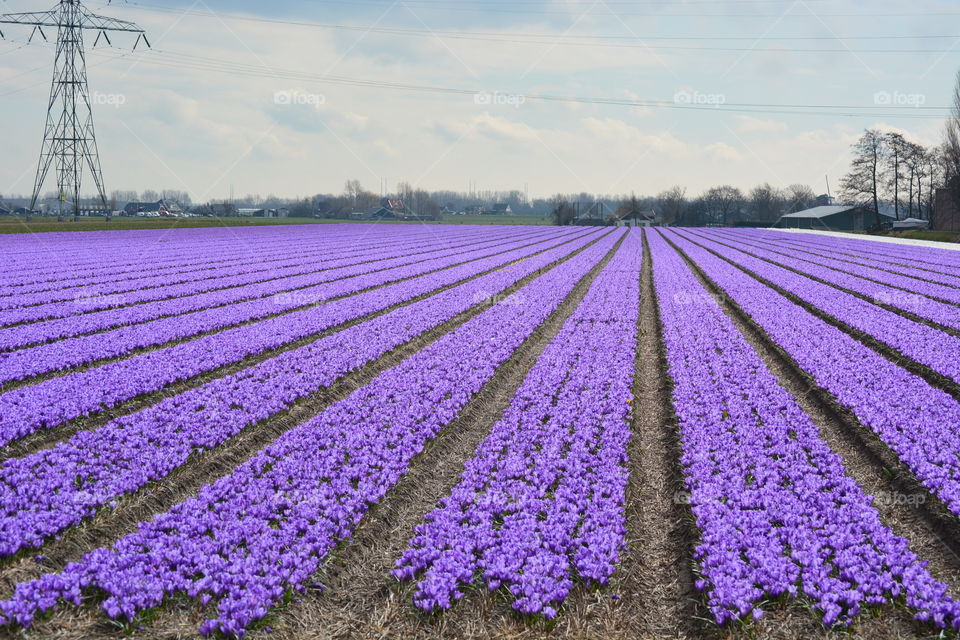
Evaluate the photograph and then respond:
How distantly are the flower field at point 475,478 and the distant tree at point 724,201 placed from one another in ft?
531

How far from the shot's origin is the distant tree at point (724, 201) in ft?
552

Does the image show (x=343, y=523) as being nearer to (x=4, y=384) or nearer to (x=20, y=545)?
(x=20, y=545)

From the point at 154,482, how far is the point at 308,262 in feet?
90.7

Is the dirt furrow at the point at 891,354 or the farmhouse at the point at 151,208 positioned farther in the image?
the farmhouse at the point at 151,208

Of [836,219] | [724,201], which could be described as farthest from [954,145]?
[724,201]

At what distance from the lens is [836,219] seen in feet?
416

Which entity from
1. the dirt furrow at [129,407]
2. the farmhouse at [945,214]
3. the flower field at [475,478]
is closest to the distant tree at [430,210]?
the farmhouse at [945,214]

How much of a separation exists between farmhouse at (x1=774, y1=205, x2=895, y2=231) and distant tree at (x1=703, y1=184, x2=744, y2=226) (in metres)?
30.2

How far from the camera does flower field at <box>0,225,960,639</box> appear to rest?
5.21 metres

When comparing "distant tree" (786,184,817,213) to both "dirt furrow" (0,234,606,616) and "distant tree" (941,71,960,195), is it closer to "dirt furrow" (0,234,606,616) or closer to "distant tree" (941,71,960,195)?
"distant tree" (941,71,960,195)

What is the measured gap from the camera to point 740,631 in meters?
4.97

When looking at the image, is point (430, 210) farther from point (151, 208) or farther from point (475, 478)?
point (475, 478)

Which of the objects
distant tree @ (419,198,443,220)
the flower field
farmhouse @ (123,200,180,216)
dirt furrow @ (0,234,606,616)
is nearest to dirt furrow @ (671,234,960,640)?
the flower field

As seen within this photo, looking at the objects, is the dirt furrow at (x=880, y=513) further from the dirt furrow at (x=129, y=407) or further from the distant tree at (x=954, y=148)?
the distant tree at (x=954, y=148)
